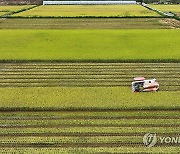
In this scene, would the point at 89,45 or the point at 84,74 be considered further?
the point at 89,45

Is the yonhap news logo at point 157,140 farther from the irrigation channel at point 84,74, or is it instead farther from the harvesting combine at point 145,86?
the irrigation channel at point 84,74

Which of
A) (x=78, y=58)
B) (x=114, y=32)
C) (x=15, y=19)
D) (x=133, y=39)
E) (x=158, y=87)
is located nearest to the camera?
(x=158, y=87)

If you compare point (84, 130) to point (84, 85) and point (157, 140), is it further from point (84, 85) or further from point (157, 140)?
point (84, 85)

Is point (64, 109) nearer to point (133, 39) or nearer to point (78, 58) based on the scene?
point (78, 58)

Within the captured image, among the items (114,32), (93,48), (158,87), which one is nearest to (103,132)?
(158,87)

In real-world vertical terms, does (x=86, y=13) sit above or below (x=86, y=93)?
below

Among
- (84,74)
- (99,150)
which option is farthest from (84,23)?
(99,150)
